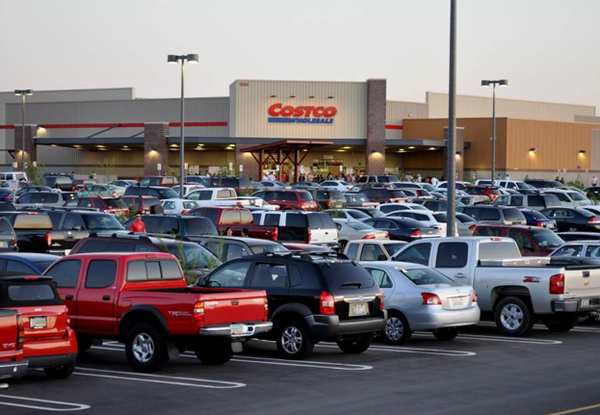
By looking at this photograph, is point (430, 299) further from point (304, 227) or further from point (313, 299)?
point (304, 227)

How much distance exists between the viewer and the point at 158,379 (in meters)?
14.3

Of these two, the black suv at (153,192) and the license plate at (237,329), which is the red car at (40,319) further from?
the black suv at (153,192)

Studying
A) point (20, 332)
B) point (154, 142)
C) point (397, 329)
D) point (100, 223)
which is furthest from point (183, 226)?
point (154, 142)

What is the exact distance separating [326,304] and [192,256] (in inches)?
239

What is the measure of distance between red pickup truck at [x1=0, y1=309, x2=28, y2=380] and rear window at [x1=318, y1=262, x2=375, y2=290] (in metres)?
5.19

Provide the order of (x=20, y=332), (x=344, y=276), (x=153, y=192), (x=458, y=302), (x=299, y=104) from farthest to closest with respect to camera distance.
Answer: (x=299, y=104), (x=153, y=192), (x=458, y=302), (x=344, y=276), (x=20, y=332)

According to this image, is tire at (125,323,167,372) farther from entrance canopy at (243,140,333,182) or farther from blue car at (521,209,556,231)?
entrance canopy at (243,140,333,182)

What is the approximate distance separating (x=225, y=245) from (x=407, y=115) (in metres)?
71.3

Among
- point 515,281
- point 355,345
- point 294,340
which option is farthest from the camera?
point 515,281

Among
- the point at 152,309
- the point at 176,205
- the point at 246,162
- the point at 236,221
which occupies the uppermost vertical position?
the point at 246,162

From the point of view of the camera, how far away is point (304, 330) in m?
16.0

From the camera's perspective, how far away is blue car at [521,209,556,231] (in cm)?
3844

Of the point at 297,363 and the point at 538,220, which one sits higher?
the point at 538,220

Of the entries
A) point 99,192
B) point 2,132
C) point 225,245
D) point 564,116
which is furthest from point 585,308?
point 564,116
